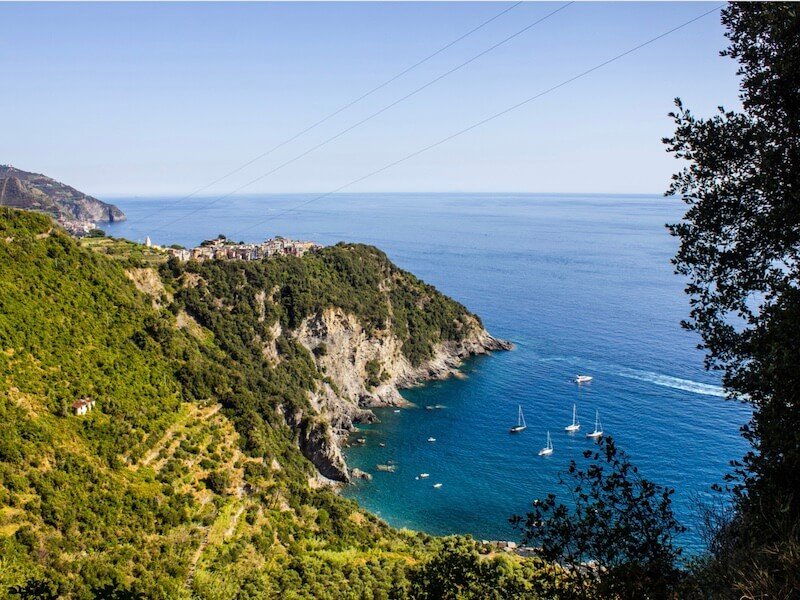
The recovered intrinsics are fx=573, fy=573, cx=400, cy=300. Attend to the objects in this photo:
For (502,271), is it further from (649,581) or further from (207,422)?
(649,581)

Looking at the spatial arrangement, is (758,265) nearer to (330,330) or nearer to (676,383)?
(330,330)

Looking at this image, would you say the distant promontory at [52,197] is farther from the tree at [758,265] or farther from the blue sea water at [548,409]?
the tree at [758,265]

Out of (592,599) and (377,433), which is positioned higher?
(592,599)

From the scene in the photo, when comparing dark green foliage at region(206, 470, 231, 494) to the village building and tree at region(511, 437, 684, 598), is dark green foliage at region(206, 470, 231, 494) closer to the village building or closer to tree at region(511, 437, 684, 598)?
the village building

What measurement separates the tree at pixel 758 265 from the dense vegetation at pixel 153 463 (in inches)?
151

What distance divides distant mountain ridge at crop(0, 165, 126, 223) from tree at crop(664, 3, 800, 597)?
454 feet

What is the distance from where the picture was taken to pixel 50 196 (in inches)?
6658

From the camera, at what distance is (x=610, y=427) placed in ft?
171

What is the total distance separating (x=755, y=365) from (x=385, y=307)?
195ft

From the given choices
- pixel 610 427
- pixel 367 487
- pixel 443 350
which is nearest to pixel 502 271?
pixel 443 350

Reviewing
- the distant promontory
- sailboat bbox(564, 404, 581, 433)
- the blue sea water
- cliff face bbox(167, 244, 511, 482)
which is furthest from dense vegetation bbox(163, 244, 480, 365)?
the distant promontory

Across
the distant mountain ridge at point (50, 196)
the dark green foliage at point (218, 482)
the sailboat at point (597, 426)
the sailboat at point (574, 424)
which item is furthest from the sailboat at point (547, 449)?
the distant mountain ridge at point (50, 196)

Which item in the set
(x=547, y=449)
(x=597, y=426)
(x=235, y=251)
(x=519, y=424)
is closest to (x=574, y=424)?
(x=597, y=426)

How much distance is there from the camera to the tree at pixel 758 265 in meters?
6.65
